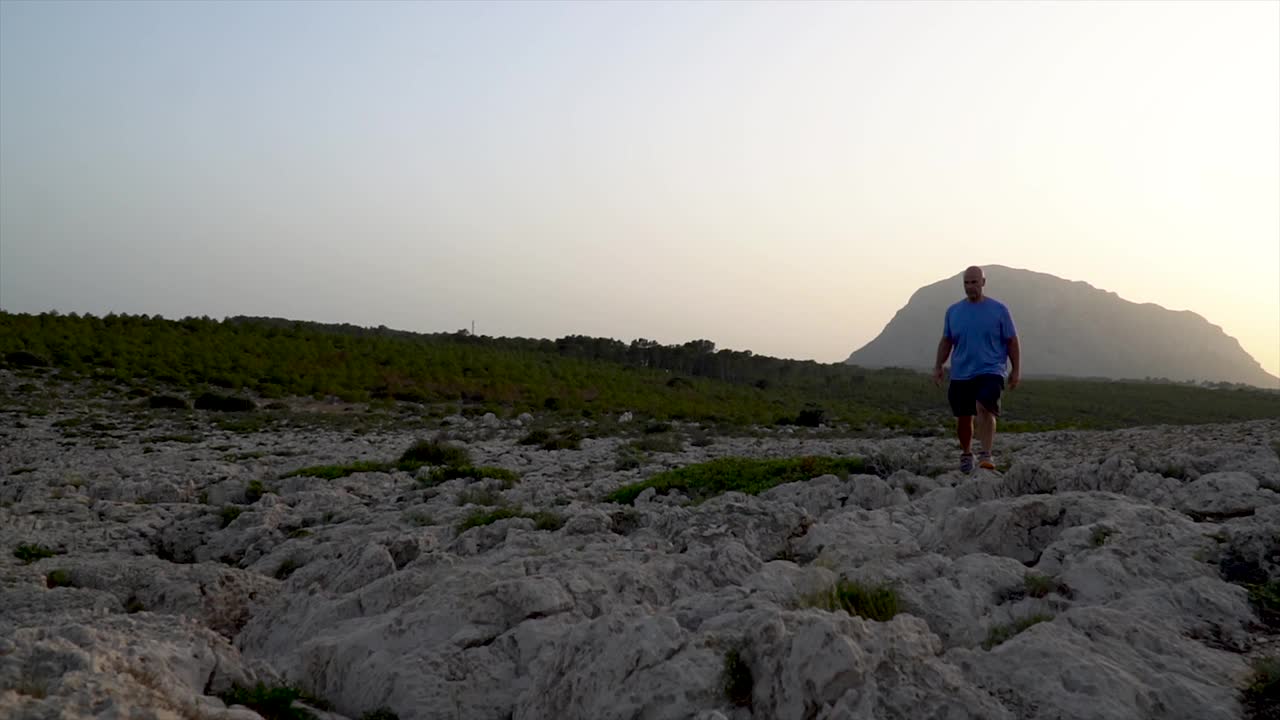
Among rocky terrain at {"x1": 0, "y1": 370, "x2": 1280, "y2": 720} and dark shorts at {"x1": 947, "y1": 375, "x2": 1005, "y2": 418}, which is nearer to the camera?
rocky terrain at {"x1": 0, "y1": 370, "x2": 1280, "y2": 720}

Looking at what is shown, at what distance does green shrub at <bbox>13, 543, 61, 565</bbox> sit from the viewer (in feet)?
24.2

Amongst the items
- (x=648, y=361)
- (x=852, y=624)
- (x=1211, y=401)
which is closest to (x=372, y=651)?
(x=852, y=624)

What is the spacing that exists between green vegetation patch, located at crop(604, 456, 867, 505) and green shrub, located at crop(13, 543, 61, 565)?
509 centimetres

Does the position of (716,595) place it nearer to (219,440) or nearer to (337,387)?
(219,440)

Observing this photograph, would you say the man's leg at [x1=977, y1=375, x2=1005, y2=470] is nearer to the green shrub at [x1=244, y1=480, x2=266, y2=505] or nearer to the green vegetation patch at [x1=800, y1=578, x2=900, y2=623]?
the green vegetation patch at [x1=800, y1=578, x2=900, y2=623]

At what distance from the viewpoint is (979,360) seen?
9.00 meters

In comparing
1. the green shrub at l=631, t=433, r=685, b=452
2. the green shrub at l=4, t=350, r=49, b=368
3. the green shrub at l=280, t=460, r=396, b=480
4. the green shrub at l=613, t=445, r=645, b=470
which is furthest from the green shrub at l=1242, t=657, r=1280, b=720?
the green shrub at l=4, t=350, r=49, b=368

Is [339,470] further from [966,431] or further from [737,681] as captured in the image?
[737,681]

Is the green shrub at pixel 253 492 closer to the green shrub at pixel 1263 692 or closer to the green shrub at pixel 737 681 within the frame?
the green shrub at pixel 737 681

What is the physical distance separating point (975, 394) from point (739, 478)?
8.53 ft

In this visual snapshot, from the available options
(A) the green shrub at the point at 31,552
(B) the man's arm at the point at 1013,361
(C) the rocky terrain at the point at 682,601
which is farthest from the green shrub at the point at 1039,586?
(A) the green shrub at the point at 31,552

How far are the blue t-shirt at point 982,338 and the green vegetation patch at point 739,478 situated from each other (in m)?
1.51

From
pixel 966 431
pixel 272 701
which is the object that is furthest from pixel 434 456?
pixel 272 701

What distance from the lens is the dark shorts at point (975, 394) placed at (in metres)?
8.88
